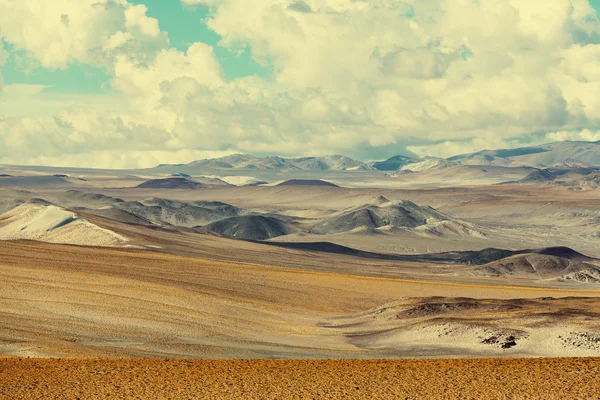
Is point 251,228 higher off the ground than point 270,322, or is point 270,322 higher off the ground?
point 251,228

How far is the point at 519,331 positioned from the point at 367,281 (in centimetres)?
3069

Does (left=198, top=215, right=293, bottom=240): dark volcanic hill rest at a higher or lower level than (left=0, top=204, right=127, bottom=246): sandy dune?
lower

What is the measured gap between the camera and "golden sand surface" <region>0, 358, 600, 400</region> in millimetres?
16812

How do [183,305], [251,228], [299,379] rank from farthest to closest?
[251,228] → [183,305] → [299,379]

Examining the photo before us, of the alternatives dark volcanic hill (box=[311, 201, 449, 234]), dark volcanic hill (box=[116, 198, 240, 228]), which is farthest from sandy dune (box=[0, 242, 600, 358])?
dark volcanic hill (box=[116, 198, 240, 228])

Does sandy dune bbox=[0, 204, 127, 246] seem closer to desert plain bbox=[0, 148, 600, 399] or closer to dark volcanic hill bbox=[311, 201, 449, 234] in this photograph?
desert plain bbox=[0, 148, 600, 399]

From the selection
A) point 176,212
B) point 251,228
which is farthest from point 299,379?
point 176,212

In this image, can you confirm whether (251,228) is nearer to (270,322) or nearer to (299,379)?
(270,322)

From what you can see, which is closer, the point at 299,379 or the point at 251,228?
the point at 299,379

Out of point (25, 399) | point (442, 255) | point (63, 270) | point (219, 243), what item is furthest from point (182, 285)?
point (442, 255)

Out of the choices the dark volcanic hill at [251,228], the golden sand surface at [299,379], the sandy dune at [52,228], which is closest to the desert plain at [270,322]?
the golden sand surface at [299,379]

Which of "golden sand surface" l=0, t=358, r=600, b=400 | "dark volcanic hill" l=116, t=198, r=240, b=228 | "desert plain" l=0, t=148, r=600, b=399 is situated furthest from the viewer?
"dark volcanic hill" l=116, t=198, r=240, b=228

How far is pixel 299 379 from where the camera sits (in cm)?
1833

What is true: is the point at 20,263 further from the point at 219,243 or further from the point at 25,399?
the point at 219,243
